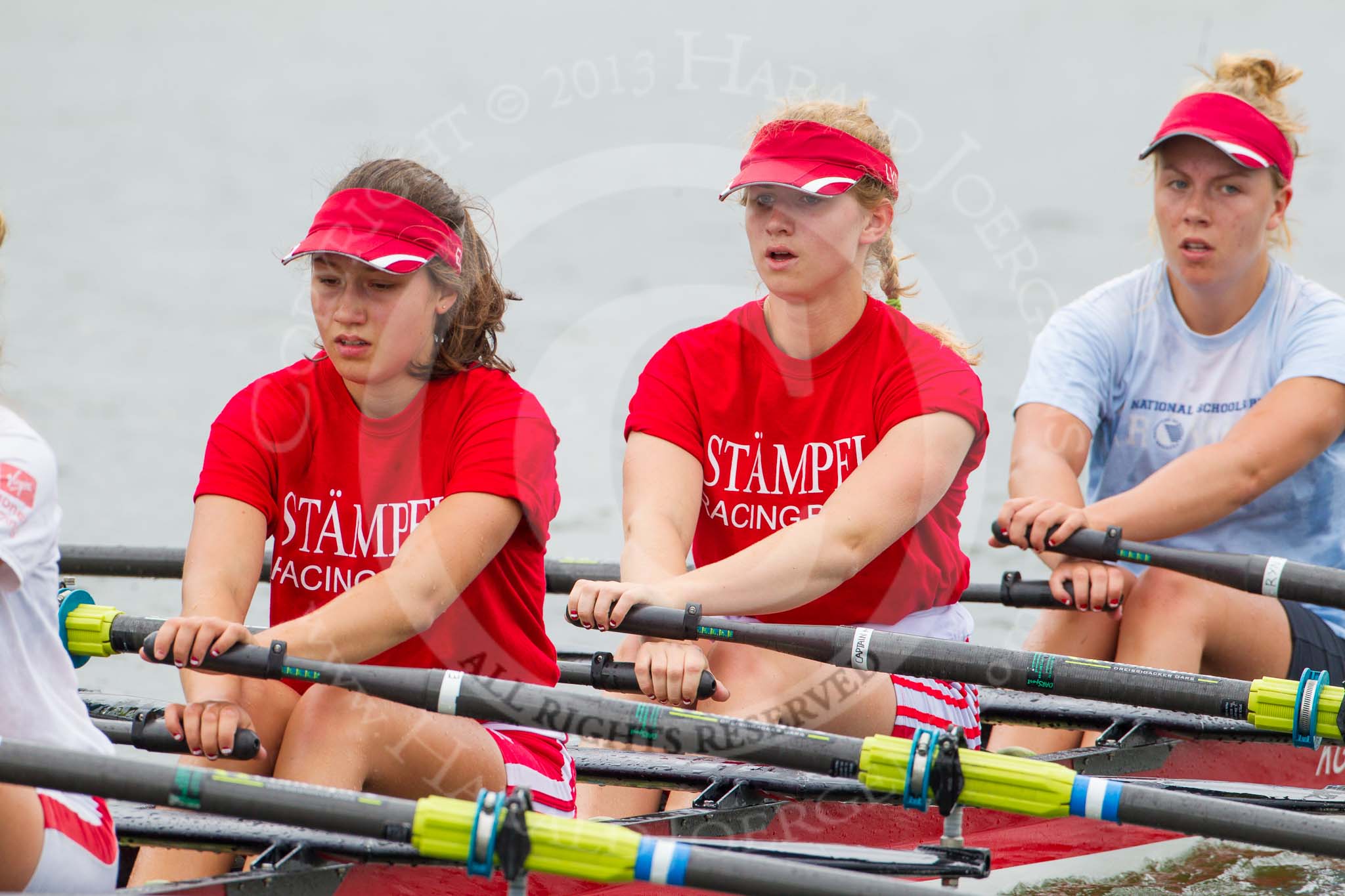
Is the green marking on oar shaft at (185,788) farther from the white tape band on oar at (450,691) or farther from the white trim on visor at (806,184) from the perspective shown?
the white trim on visor at (806,184)

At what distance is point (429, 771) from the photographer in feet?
7.36

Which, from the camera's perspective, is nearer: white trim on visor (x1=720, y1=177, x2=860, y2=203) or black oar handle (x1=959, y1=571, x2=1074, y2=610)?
white trim on visor (x1=720, y1=177, x2=860, y2=203)

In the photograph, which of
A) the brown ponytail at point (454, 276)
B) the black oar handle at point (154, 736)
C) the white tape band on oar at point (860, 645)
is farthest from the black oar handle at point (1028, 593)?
the black oar handle at point (154, 736)

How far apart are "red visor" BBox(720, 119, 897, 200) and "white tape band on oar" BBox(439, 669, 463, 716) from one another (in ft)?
3.16

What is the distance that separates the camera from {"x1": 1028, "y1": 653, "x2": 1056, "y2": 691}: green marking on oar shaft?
8.23 ft

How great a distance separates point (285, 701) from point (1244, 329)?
2047 millimetres

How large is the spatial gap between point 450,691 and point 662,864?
44 centimetres

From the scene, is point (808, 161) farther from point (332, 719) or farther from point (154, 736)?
point (154, 736)

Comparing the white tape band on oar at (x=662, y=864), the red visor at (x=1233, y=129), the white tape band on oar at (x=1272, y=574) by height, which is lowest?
the white tape band on oar at (x=662, y=864)

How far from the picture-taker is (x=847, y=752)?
2.18 metres

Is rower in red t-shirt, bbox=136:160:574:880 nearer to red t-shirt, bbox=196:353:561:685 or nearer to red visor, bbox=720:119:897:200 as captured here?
red t-shirt, bbox=196:353:561:685

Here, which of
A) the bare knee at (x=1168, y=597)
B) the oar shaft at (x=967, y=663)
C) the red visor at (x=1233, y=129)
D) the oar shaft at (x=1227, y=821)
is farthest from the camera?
the red visor at (x=1233, y=129)

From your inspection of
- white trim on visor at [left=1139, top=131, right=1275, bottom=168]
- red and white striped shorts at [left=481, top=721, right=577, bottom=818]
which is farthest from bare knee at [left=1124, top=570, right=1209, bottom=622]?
red and white striped shorts at [left=481, top=721, right=577, bottom=818]

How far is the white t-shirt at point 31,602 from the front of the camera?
1825mm
